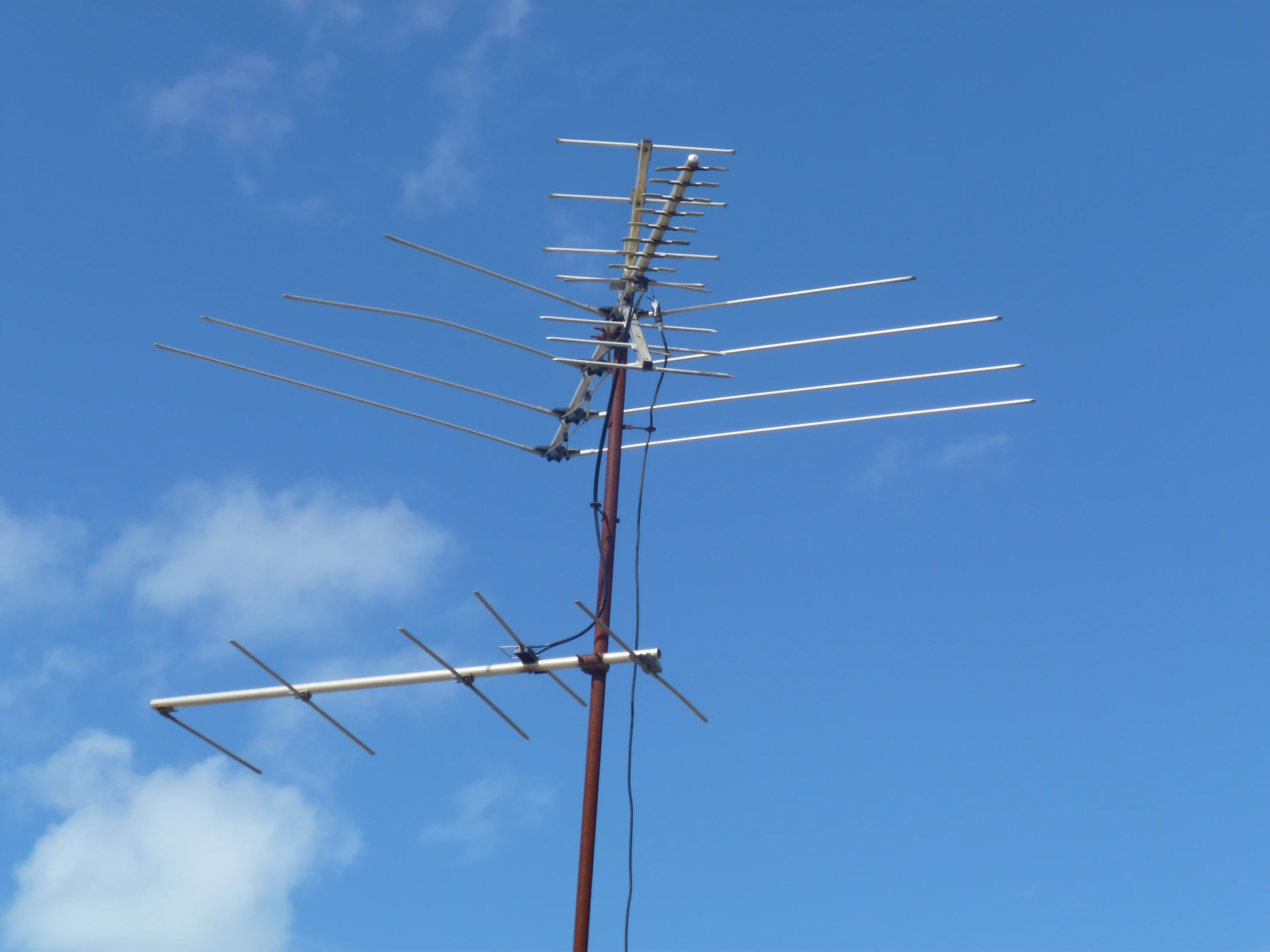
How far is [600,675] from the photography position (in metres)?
10.3

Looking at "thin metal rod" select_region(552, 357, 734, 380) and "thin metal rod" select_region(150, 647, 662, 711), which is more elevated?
"thin metal rod" select_region(552, 357, 734, 380)

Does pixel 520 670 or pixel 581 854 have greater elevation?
pixel 520 670

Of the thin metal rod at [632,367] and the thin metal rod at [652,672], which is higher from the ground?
the thin metal rod at [632,367]

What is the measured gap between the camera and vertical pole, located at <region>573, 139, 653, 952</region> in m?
9.86

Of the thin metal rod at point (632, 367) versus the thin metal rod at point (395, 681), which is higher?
the thin metal rod at point (632, 367)

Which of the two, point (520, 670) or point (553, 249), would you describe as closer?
point (520, 670)

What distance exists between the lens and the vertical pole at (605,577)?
986 centimetres

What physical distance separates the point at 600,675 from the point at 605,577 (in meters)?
0.78

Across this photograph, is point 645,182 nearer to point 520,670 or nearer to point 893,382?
point 893,382

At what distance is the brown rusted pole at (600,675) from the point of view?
9812 millimetres

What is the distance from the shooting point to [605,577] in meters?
10.6

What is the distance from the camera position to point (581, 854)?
391 inches

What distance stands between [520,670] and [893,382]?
3.84 metres

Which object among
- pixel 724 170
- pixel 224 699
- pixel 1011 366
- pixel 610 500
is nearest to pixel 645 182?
pixel 724 170
